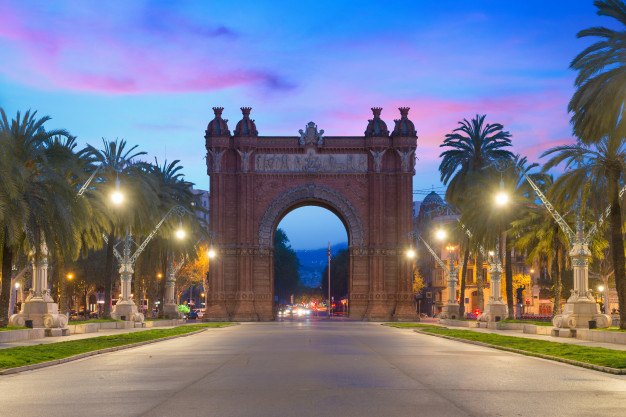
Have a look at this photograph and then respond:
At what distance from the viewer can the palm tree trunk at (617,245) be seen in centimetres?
3341

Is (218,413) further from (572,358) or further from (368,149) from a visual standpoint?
(368,149)

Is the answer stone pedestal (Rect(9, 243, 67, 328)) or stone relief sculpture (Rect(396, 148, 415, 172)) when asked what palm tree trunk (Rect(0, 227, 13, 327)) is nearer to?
stone pedestal (Rect(9, 243, 67, 328))

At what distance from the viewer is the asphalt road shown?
11703 millimetres

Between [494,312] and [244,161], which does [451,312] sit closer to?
[494,312]

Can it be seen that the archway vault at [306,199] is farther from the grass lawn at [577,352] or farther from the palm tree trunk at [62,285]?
the grass lawn at [577,352]

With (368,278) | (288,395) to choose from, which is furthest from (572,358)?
(368,278)

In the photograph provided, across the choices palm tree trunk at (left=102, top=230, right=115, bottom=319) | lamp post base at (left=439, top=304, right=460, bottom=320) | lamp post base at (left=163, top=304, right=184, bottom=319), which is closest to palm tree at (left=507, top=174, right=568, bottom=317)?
lamp post base at (left=439, top=304, right=460, bottom=320)

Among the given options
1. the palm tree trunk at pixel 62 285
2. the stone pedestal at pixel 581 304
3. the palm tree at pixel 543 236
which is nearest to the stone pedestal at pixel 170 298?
the palm tree trunk at pixel 62 285

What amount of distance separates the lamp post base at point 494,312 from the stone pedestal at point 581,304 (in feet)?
39.7

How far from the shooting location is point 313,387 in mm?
14719

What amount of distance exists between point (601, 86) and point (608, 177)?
24.0 feet

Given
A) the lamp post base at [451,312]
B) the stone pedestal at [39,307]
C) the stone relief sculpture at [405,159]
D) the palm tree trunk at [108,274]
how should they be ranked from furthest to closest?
the stone relief sculpture at [405,159]
the lamp post base at [451,312]
the palm tree trunk at [108,274]
the stone pedestal at [39,307]

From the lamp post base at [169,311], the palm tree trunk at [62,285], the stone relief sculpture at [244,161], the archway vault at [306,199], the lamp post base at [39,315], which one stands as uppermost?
the stone relief sculpture at [244,161]

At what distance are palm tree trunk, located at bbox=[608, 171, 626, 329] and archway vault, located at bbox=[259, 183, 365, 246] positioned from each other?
40.5 metres
